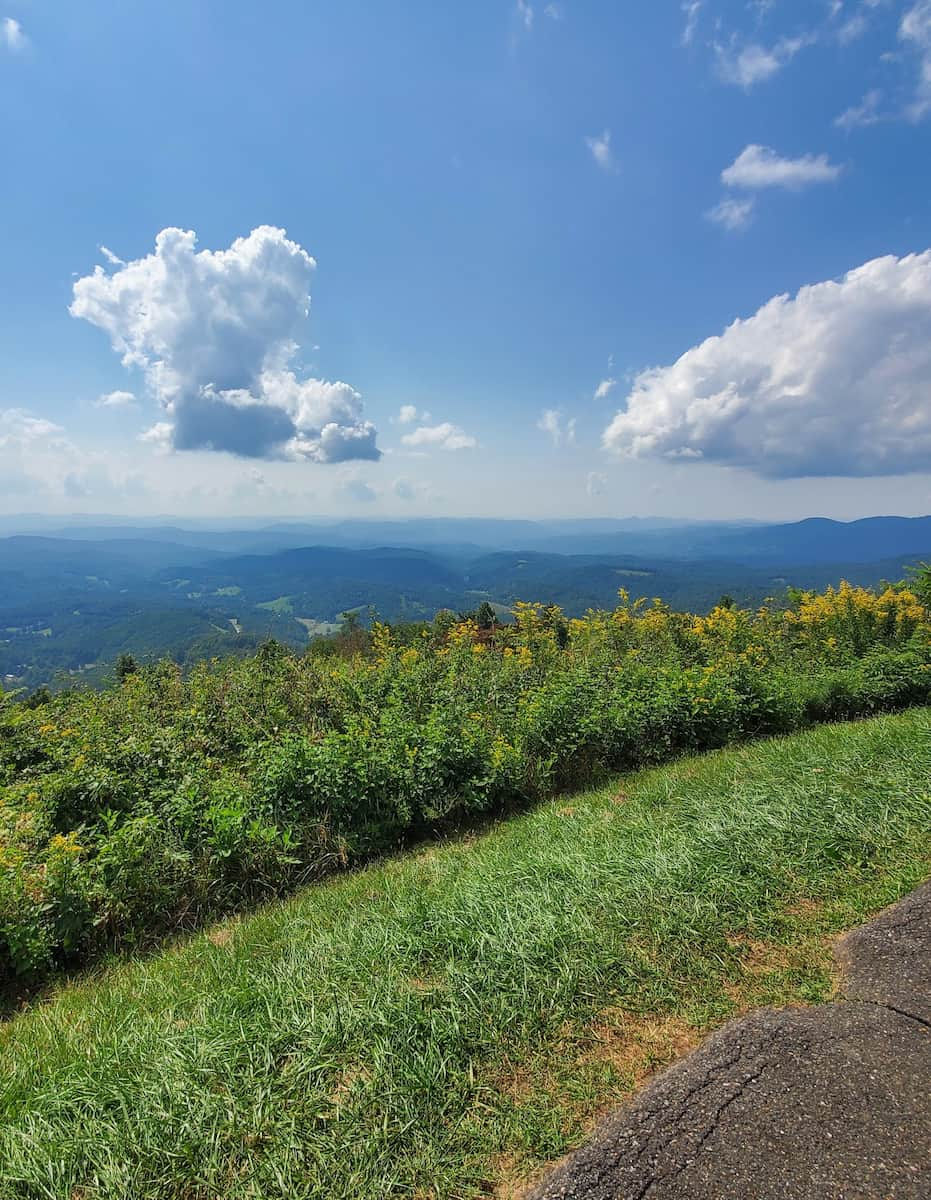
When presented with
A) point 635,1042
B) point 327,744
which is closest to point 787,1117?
point 635,1042

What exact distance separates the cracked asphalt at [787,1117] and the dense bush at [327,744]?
3.57 metres

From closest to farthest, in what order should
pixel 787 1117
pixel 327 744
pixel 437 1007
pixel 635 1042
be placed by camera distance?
pixel 787 1117, pixel 635 1042, pixel 437 1007, pixel 327 744

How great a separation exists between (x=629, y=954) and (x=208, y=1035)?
2.49 metres

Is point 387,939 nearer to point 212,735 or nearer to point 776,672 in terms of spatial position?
point 212,735

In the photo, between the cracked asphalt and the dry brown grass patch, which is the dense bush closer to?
the dry brown grass patch

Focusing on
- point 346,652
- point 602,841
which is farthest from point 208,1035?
point 346,652

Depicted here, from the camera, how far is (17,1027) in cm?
338

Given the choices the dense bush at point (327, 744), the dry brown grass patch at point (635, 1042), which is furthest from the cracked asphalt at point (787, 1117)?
the dense bush at point (327, 744)

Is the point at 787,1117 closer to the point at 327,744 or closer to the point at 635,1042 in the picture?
the point at 635,1042

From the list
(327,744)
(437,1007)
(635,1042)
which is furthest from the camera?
(327,744)

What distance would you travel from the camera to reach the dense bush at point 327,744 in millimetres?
4457

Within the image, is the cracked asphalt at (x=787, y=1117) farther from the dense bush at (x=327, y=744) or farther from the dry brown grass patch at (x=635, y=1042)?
the dense bush at (x=327, y=744)

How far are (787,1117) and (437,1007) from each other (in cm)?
170

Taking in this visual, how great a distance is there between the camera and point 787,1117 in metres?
2.20
